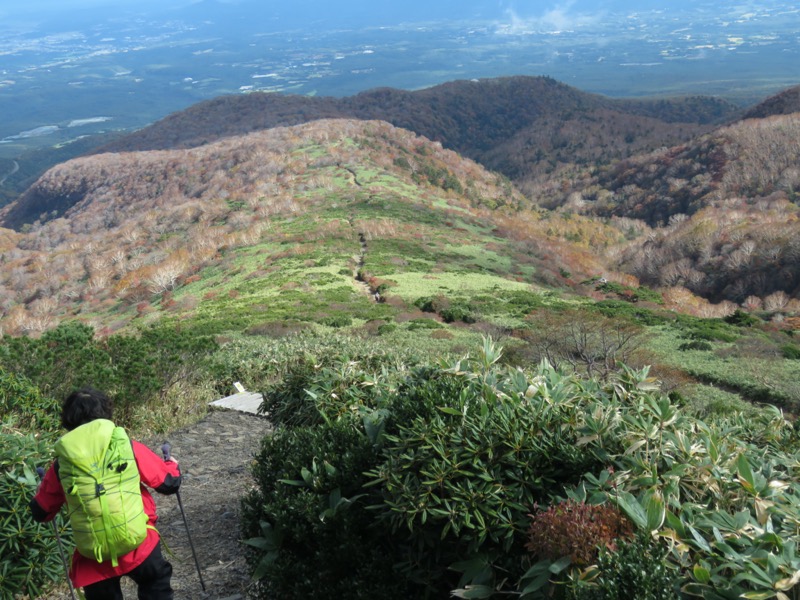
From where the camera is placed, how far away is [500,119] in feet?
488

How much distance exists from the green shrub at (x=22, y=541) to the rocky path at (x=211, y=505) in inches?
10.7

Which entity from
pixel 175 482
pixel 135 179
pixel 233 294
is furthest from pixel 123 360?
pixel 135 179

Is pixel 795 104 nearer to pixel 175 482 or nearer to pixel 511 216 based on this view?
pixel 511 216

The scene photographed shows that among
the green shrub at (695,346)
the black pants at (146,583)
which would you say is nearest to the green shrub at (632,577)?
the black pants at (146,583)

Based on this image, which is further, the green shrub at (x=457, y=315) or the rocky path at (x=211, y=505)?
the green shrub at (x=457, y=315)

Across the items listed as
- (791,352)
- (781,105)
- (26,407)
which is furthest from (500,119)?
(26,407)

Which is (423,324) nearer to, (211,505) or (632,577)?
(211,505)

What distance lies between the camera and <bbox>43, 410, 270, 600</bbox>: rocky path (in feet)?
15.3

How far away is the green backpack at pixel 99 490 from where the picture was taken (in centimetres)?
341

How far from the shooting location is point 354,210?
50000 mm

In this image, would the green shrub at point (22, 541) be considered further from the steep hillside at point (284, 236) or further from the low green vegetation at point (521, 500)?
the steep hillside at point (284, 236)

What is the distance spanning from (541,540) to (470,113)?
15318 cm

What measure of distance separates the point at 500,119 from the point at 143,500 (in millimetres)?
152731

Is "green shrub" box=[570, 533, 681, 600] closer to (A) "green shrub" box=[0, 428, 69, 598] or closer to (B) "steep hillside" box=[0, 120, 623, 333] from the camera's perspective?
(A) "green shrub" box=[0, 428, 69, 598]
